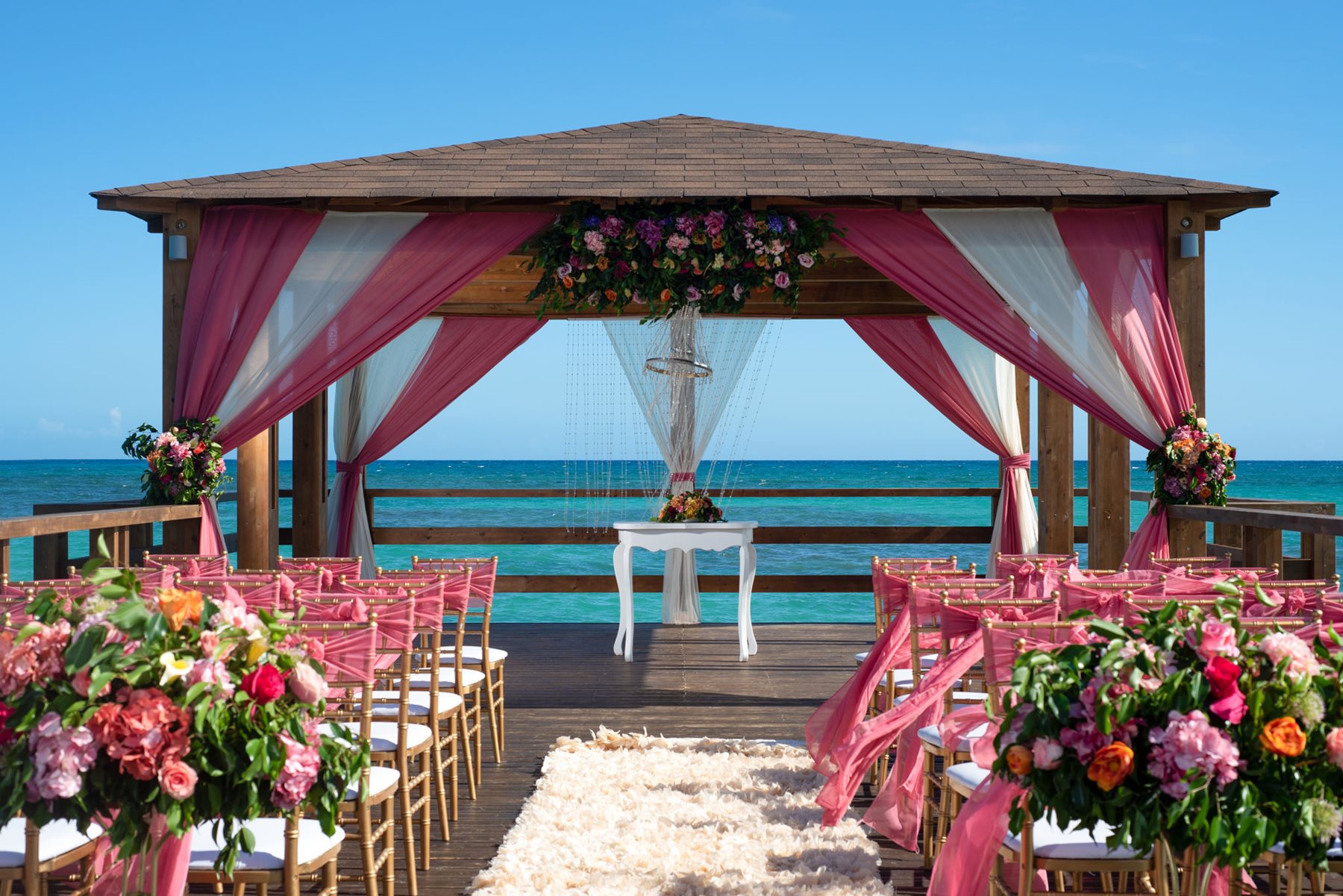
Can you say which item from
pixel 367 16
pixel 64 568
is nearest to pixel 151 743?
pixel 64 568

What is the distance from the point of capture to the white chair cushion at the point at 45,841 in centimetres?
221

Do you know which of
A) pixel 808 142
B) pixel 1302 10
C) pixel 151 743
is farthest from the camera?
pixel 1302 10

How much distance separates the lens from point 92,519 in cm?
478

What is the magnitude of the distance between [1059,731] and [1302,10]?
17.7 meters

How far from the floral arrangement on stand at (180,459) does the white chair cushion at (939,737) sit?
361 cm

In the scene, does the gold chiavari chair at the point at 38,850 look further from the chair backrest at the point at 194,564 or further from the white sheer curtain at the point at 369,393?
the white sheer curtain at the point at 369,393

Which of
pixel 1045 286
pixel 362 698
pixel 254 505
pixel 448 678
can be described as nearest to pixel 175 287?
Result: pixel 254 505

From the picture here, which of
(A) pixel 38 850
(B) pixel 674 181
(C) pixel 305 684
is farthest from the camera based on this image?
(B) pixel 674 181

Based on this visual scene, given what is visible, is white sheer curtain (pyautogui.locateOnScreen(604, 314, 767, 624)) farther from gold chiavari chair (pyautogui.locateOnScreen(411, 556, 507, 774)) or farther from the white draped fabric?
gold chiavari chair (pyautogui.locateOnScreen(411, 556, 507, 774))

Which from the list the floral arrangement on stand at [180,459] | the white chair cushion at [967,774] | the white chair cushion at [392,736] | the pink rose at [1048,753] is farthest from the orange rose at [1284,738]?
the floral arrangement on stand at [180,459]

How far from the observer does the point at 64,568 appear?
5.29 meters

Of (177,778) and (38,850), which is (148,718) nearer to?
(177,778)

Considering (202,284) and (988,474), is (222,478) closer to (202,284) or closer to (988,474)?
(202,284)

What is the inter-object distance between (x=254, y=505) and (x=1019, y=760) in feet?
16.7
